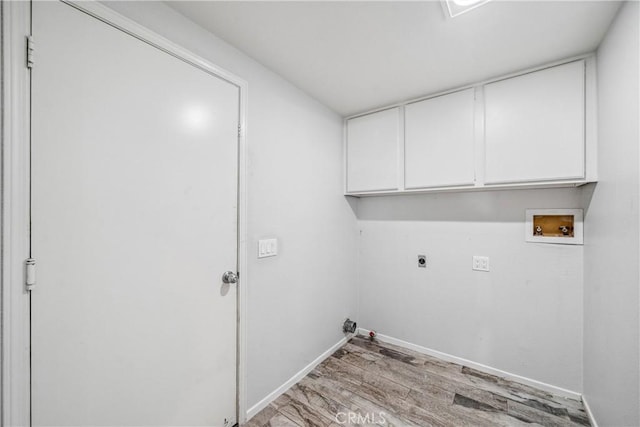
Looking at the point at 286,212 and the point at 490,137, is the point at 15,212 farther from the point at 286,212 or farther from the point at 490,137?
the point at 490,137

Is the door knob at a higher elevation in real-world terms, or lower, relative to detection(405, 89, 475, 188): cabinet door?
lower

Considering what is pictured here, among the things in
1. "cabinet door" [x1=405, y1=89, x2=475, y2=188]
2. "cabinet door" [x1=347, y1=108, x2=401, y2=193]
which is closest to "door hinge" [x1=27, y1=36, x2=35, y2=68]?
"cabinet door" [x1=347, y1=108, x2=401, y2=193]

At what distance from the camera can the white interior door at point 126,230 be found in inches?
34.9

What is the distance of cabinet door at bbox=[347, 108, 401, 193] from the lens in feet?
7.50

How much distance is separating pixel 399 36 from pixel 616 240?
158 centimetres

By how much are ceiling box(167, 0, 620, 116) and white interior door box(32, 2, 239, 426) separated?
0.36 metres

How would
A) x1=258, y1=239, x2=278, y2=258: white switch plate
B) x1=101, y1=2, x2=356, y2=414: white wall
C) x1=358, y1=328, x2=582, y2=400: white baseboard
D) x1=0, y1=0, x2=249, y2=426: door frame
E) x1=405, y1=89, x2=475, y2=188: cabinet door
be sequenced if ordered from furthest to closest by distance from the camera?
x1=405, y1=89, x2=475, y2=188: cabinet door
x1=358, y1=328, x2=582, y2=400: white baseboard
x1=258, y1=239, x2=278, y2=258: white switch plate
x1=101, y1=2, x2=356, y2=414: white wall
x1=0, y1=0, x2=249, y2=426: door frame

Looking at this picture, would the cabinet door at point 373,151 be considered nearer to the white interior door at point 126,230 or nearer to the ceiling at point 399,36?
the ceiling at point 399,36

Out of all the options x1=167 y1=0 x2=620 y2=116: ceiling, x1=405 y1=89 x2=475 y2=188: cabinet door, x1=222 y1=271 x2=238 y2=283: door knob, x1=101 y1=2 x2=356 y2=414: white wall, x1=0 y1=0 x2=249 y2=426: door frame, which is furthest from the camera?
x1=405 y1=89 x2=475 y2=188: cabinet door

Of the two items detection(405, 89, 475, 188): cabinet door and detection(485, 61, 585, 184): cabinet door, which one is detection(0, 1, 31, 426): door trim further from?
detection(485, 61, 585, 184): cabinet door

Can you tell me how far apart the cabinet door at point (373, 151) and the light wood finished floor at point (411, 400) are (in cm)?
161

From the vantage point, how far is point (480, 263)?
82.7 inches

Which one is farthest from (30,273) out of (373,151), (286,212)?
(373,151)

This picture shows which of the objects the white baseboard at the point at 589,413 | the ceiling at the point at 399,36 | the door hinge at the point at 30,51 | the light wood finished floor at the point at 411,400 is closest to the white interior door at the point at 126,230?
the door hinge at the point at 30,51
